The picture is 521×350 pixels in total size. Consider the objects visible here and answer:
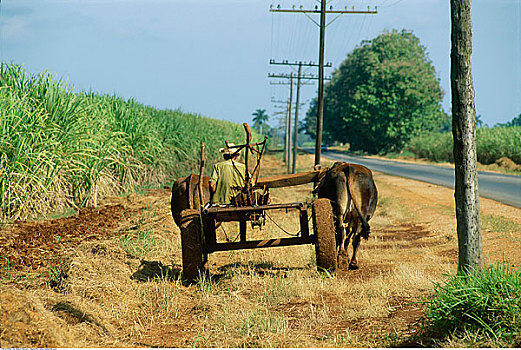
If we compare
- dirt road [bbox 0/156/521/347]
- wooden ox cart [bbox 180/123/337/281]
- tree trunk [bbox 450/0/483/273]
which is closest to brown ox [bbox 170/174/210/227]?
dirt road [bbox 0/156/521/347]

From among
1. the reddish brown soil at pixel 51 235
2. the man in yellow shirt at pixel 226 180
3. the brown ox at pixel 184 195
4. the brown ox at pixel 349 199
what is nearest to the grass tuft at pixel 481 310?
the brown ox at pixel 349 199

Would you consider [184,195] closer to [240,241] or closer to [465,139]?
[240,241]

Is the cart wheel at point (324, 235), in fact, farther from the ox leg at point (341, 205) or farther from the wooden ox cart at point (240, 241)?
the ox leg at point (341, 205)

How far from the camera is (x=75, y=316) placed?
522cm

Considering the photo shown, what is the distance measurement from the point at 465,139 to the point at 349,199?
308 cm

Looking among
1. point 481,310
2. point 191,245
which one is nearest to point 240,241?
point 191,245

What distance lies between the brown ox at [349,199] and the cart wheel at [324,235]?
931mm

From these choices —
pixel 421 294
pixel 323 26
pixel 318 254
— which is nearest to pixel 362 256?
pixel 318 254

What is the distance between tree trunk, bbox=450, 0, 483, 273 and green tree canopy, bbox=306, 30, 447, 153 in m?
52.5

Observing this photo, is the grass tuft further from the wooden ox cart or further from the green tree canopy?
the green tree canopy

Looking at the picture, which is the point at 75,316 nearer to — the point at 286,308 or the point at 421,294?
the point at 286,308

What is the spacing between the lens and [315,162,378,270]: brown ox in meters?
Result: 7.81

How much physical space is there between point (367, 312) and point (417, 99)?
54.2m

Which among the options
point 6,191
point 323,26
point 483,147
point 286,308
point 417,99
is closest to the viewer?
point 286,308
